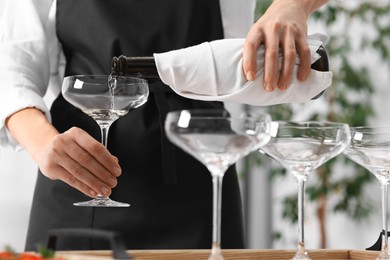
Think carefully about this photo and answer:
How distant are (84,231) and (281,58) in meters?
0.50

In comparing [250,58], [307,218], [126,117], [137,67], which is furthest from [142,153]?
[307,218]

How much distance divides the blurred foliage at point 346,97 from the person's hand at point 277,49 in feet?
7.74

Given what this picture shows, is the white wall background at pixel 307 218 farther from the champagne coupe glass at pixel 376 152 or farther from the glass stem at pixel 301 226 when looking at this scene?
the glass stem at pixel 301 226

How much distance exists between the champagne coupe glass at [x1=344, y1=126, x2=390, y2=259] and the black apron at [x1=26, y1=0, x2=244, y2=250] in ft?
1.51

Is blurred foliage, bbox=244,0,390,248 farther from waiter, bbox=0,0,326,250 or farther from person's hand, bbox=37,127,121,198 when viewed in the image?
person's hand, bbox=37,127,121,198

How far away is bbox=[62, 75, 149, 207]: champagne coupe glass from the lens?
121 cm

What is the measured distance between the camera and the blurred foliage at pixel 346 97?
3.45 m

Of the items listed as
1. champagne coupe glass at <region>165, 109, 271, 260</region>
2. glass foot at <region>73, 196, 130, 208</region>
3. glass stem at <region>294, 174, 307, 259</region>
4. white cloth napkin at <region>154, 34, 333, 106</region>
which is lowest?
glass stem at <region>294, 174, 307, 259</region>

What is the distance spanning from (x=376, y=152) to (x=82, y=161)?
19.2 inches

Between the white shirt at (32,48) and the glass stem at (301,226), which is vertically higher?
the white shirt at (32,48)

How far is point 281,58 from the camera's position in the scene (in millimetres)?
1082

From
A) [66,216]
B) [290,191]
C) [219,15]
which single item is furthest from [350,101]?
[66,216]

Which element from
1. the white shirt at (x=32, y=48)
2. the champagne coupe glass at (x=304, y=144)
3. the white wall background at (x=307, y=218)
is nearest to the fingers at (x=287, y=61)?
the champagne coupe glass at (x=304, y=144)

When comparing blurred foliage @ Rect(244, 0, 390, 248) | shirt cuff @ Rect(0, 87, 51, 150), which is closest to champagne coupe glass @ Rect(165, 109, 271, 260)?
shirt cuff @ Rect(0, 87, 51, 150)
